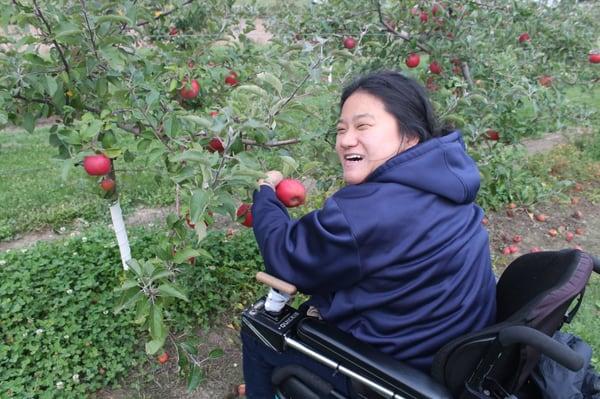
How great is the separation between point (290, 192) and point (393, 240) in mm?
466

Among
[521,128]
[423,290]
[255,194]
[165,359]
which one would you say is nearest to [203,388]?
[165,359]

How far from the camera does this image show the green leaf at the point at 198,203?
1221 mm

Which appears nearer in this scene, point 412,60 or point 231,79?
point 231,79

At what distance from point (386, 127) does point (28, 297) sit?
1.94 m

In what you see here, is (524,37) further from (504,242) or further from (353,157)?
(353,157)

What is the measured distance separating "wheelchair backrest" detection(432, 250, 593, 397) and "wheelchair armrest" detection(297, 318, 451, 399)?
6cm

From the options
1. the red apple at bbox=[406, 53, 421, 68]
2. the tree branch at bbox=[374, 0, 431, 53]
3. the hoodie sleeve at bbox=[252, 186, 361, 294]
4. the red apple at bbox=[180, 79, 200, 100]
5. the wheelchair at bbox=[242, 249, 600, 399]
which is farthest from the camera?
the red apple at bbox=[406, 53, 421, 68]

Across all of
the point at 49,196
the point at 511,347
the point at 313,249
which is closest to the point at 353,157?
the point at 313,249

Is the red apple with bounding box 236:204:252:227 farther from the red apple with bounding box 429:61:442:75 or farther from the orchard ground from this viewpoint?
the red apple with bounding box 429:61:442:75

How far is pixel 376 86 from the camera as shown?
1488 millimetres

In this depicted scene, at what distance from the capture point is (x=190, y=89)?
219 cm

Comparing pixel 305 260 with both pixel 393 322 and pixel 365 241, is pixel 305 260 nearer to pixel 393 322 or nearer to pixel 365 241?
pixel 365 241

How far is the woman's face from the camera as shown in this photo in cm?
144

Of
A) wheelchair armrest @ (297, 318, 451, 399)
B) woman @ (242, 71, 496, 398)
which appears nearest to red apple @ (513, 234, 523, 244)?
woman @ (242, 71, 496, 398)
